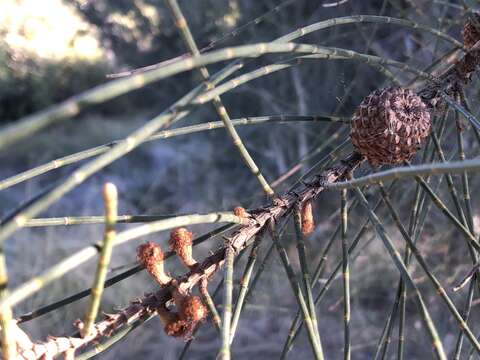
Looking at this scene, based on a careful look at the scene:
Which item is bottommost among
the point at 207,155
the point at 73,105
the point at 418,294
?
the point at 418,294

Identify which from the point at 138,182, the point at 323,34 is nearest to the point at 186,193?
the point at 138,182

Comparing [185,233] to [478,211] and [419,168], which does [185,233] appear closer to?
[419,168]

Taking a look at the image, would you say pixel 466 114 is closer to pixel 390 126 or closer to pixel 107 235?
pixel 390 126

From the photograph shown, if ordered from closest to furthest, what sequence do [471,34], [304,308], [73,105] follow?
[73,105] → [304,308] → [471,34]

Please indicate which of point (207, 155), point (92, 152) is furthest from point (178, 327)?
point (207, 155)

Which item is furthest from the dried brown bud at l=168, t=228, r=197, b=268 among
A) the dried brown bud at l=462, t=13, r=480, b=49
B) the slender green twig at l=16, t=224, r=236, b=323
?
the dried brown bud at l=462, t=13, r=480, b=49

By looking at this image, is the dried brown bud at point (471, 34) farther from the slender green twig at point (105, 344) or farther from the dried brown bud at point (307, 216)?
the slender green twig at point (105, 344)
